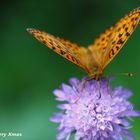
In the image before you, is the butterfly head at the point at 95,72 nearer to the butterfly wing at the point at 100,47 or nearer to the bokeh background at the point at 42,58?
the butterfly wing at the point at 100,47

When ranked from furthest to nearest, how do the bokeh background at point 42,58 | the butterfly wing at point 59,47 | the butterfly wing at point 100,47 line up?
the bokeh background at point 42,58 < the butterfly wing at point 100,47 < the butterfly wing at point 59,47

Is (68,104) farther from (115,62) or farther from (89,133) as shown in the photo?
(115,62)

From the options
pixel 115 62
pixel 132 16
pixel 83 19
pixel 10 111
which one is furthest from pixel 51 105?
pixel 132 16

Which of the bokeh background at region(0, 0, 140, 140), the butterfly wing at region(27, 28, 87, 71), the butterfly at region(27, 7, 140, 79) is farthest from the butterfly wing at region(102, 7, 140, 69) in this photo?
the bokeh background at region(0, 0, 140, 140)

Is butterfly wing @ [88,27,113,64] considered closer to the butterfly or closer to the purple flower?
the butterfly

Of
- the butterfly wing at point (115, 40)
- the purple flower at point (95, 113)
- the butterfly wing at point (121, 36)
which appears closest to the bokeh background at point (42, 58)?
the purple flower at point (95, 113)

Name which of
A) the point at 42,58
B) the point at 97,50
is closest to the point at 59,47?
the point at 97,50
